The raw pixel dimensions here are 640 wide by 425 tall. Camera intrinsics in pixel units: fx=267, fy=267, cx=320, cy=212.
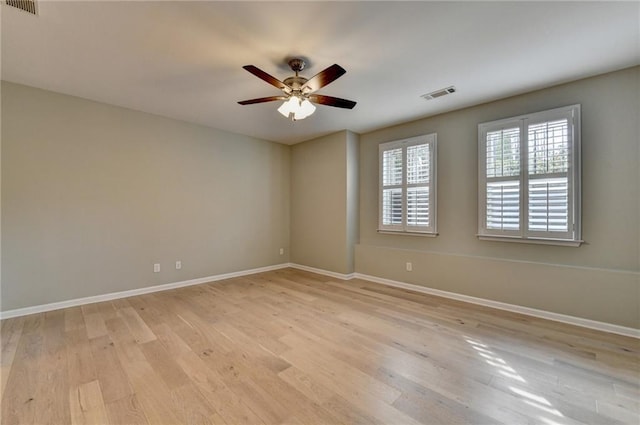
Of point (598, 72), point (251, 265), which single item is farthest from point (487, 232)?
point (251, 265)

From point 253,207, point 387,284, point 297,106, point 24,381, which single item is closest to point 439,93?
point 297,106

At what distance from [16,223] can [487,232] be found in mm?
5849

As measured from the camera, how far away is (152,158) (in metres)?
4.12

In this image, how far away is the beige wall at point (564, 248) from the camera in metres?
2.75

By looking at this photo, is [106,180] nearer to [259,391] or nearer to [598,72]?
[259,391]

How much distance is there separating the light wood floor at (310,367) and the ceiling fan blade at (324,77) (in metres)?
2.37

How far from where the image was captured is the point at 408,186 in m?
4.40

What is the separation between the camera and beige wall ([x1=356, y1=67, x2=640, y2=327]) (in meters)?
2.75

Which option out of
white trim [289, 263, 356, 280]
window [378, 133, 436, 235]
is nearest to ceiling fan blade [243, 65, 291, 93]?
window [378, 133, 436, 235]

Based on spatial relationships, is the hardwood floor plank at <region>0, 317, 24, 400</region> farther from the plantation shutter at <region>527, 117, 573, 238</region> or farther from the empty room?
the plantation shutter at <region>527, 117, 573, 238</region>

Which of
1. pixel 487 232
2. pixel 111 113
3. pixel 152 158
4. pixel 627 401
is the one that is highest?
pixel 111 113

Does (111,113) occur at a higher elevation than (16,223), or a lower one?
higher

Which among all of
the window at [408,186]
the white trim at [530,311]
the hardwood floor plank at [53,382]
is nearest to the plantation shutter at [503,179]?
the window at [408,186]

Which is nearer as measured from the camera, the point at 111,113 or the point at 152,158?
the point at 111,113
